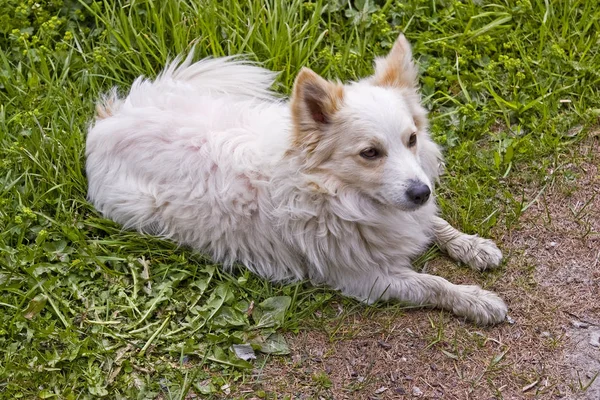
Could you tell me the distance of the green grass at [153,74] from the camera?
3.40 meters

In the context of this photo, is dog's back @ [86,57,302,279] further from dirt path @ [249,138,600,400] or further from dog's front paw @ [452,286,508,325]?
dog's front paw @ [452,286,508,325]

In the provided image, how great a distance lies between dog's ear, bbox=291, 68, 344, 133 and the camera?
10.3 feet

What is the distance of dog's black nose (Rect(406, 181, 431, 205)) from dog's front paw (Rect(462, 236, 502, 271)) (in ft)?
2.15

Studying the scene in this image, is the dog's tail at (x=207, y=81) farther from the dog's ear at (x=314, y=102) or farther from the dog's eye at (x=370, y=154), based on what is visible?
the dog's eye at (x=370, y=154)

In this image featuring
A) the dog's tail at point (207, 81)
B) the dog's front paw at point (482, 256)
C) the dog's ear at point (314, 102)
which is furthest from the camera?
the dog's tail at point (207, 81)

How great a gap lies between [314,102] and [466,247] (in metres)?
1.13

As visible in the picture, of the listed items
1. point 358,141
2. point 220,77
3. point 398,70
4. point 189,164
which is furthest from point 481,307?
point 220,77

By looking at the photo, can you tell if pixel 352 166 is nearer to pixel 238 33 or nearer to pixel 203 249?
pixel 203 249

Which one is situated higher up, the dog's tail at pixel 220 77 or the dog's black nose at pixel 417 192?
the dog's tail at pixel 220 77

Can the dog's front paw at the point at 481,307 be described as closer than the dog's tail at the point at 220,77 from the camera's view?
Yes

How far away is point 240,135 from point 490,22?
81.2 inches

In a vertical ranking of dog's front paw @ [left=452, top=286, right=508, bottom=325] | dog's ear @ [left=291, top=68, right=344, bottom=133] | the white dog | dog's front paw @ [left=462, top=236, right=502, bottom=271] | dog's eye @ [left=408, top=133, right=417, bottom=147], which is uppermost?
dog's ear @ [left=291, top=68, right=344, bottom=133]

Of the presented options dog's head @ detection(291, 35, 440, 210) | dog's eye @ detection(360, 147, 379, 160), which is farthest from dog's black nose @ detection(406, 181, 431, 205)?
dog's eye @ detection(360, 147, 379, 160)

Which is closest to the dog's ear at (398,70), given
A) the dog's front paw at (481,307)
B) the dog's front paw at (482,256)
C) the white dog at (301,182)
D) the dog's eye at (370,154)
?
the white dog at (301,182)
